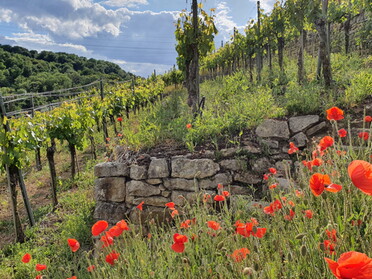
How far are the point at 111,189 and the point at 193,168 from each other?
148 centimetres

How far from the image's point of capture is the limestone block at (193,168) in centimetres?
414

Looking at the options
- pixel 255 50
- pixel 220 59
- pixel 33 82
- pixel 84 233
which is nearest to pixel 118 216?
pixel 84 233

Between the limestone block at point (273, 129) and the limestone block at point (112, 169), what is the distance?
7.35ft

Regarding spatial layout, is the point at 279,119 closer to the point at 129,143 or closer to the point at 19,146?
the point at 129,143

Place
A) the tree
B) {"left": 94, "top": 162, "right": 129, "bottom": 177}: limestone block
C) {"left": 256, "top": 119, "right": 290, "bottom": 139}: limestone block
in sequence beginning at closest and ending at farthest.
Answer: {"left": 256, "top": 119, "right": 290, "bottom": 139}: limestone block < {"left": 94, "top": 162, "right": 129, "bottom": 177}: limestone block < the tree

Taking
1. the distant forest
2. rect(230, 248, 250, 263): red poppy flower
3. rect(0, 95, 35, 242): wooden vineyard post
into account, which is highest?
the distant forest

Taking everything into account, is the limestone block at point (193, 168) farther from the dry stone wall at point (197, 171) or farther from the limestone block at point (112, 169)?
the limestone block at point (112, 169)

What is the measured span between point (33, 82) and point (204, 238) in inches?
1682

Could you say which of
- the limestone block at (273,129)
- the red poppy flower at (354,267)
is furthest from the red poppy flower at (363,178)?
the limestone block at (273,129)

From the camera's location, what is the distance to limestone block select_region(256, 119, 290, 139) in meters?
4.32

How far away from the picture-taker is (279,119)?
462 cm

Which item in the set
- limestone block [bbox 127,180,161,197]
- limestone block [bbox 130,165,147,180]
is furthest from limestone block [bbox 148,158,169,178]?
limestone block [bbox 127,180,161,197]

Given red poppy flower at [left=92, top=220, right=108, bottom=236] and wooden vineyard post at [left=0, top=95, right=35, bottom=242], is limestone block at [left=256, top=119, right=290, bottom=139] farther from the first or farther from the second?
wooden vineyard post at [left=0, top=95, right=35, bottom=242]

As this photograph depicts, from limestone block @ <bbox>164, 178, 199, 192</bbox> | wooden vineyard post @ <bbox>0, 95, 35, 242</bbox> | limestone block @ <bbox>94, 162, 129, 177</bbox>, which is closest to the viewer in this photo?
limestone block @ <bbox>164, 178, 199, 192</bbox>
